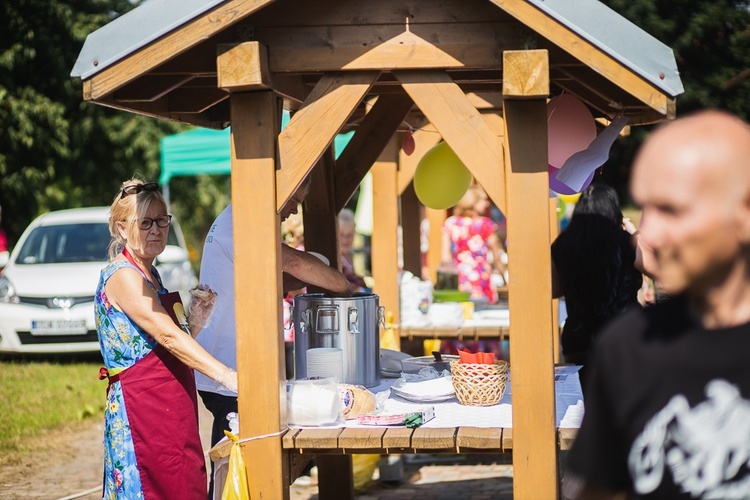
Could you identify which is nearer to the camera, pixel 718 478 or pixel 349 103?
pixel 718 478

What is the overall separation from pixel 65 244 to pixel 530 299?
915cm

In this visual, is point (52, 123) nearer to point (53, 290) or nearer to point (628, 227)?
point (53, 290)

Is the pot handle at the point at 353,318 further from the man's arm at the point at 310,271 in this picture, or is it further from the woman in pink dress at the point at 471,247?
the woman in pink dress at the point at 471,247

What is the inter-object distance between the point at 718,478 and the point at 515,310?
1535 mm

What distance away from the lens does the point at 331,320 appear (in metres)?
3.67

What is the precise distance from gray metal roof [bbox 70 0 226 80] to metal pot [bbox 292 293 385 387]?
4.20 feet

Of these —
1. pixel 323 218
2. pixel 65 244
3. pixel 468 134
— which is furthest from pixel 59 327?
pixel 468 134

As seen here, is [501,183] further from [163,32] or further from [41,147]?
[41,147]

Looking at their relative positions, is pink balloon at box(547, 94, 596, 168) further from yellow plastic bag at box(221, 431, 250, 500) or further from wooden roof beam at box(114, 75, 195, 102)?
yellow plastic bag at box(221, 431, 250, 500)

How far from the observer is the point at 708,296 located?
4.77 feet

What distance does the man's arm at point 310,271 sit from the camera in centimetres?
374

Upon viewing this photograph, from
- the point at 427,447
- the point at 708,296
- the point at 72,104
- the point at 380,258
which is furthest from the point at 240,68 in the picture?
the point at 72,104

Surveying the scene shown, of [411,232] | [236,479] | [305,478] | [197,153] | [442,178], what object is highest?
[197,153]

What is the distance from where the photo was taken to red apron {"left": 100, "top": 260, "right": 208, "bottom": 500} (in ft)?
10.7
